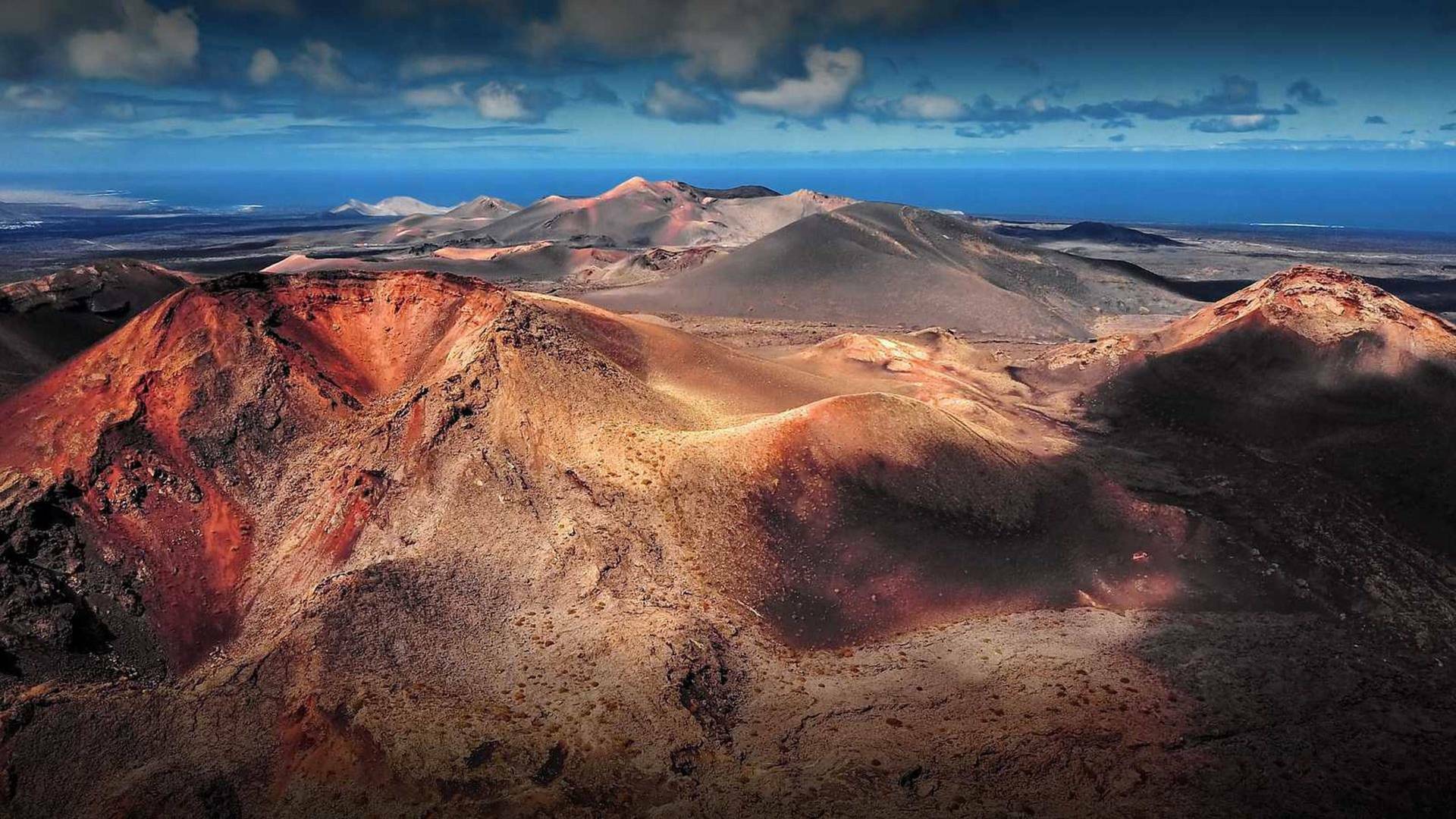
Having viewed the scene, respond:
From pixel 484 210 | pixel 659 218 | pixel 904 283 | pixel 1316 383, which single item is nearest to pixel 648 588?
pixel 1316 383

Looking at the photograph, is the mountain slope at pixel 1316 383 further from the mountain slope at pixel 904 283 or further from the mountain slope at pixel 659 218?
the mountain slope at pixel 659 218

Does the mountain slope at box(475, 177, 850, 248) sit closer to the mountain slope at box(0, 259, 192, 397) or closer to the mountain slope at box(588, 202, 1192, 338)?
the mountain slope at box(588, 202, 1192, 338)

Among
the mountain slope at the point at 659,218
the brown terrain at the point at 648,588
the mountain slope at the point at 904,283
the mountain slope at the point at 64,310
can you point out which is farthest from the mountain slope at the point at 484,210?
the brown terrain at the point at 648,588

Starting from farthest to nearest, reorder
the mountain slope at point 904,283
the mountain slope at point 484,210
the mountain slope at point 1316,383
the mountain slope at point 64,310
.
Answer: the mountain slope at point 484,210 < the mountain slope at point 904,283 < the mountain slope at point 64,310 < the mountain slope at point 1316,383

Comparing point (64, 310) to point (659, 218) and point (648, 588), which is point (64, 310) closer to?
point (648, 588)

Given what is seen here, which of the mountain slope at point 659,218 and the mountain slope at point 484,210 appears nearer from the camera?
the mountain slope at point 659,218

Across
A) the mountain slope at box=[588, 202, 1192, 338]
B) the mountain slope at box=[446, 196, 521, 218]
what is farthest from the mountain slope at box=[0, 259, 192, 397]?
the mountain slope at box=[446, 196, 521, 218]

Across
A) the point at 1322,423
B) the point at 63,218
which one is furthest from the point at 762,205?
the point at 63,218
